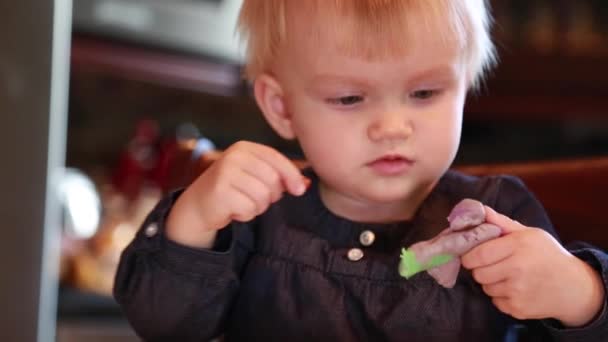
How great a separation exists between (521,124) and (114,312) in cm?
112

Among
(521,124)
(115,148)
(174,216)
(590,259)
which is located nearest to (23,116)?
(174,216)

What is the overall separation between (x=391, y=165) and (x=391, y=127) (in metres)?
0.04

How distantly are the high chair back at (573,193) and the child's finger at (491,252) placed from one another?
8.8 inches

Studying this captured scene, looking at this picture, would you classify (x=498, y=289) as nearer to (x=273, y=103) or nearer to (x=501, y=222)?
(x=501, y=222)

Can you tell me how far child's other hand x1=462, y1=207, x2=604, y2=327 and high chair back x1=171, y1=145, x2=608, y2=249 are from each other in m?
0.19

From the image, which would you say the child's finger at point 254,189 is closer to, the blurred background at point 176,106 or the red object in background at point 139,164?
the blurred background at point 176,106

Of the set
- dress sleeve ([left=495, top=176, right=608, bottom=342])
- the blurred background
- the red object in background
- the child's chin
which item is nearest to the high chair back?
dress sleeve ([left=495, top=176, right=608, bottom=342])

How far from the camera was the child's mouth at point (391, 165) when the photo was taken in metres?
0.71

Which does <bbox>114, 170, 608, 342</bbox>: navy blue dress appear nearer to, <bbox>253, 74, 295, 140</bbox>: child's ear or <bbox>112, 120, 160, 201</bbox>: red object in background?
<bbox>253, 74, 295, 140</bbox>: child's ear

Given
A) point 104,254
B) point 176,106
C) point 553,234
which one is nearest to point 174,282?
point 553,234

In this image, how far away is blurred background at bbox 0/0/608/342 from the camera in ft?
5.19

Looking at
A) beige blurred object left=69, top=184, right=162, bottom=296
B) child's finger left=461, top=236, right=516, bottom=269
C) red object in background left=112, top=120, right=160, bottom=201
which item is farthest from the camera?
red object in background left=112, top=120, right=160, bottom=201

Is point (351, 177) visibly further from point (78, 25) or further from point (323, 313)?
point (78, 25)

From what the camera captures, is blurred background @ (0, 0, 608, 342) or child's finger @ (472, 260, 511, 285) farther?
blurred background @ (0, 0, 608, 342)
